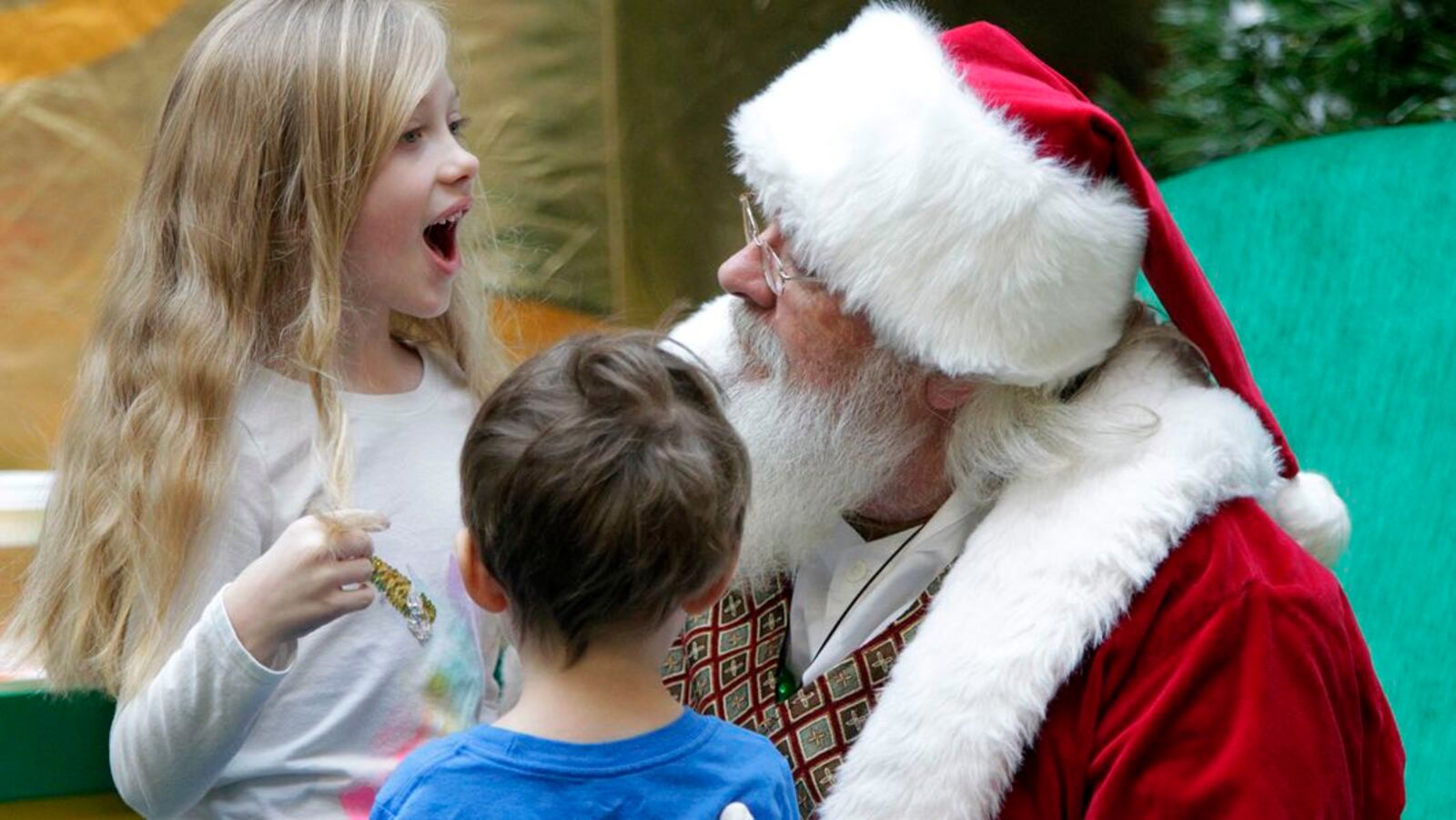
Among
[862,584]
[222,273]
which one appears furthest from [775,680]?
[222,273]

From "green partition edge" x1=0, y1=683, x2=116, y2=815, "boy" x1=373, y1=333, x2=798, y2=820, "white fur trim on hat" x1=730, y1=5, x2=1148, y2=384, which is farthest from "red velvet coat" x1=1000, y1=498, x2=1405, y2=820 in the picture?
"green partition edge" x1=0, y1=683, x2=116, y2=815

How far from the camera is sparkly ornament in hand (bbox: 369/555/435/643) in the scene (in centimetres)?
181

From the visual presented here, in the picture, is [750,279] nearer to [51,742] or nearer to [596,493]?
[596,493]

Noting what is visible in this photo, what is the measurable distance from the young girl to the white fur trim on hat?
41 centimetres

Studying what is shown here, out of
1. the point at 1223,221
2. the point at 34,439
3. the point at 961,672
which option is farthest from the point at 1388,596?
the point at 34,439

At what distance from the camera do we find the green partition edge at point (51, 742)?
1875 mm

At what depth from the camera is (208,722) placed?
1673 mm

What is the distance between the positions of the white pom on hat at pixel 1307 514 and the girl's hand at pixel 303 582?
0.95m

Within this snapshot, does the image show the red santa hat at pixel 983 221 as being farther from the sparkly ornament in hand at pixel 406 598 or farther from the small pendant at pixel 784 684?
the sparkly ornament in hand at pixel 406 598

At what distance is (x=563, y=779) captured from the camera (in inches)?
51.1

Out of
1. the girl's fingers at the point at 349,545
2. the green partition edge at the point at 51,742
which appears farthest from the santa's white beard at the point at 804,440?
the green partition edge at the point at 51,742

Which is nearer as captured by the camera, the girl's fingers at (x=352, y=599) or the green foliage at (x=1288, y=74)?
the girl's fingers at (x=352, y=599)

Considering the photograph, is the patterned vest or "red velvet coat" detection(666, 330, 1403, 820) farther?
the patterned vest

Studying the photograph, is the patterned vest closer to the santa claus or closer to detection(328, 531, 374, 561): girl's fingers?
the santa claus
